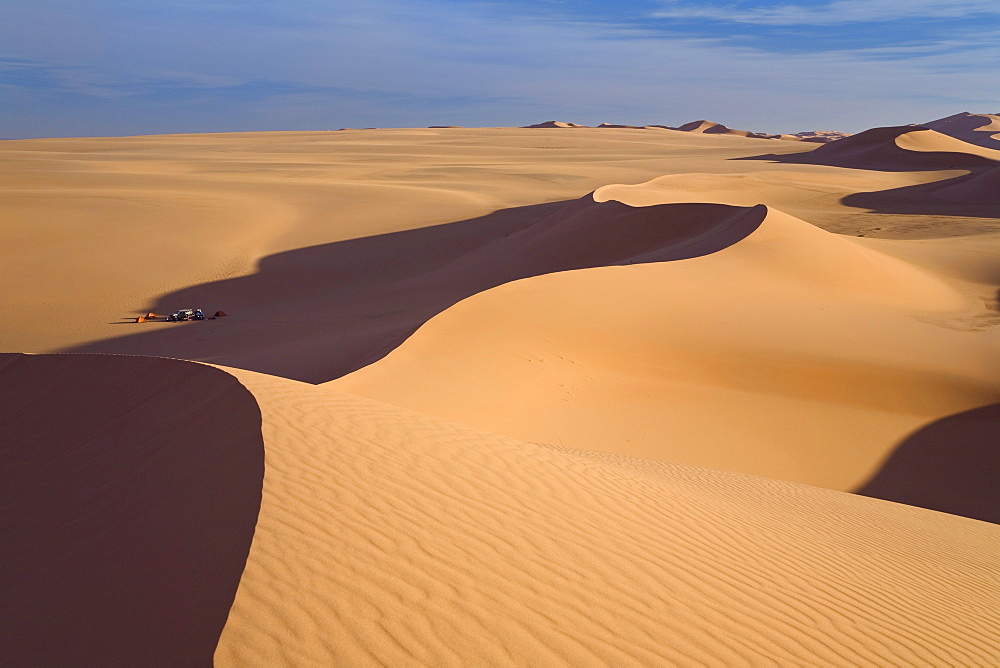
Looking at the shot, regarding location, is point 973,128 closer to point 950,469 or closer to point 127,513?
point 950,469

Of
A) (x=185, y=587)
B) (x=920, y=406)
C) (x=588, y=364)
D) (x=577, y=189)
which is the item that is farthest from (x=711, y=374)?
(x=577, y=189)

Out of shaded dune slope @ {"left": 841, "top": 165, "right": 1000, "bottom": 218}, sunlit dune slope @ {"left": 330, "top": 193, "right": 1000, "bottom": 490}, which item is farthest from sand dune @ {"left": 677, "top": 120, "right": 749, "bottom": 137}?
sunlit dune slope @ {"left": 330, "top": 193, "right": 1000, "bottom": 490}

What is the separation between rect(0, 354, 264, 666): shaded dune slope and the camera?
2922 millimetres

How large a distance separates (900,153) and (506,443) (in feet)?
159

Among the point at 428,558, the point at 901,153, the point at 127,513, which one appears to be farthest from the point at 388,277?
the point at 901,153

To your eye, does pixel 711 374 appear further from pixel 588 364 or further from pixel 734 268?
pixel 734 268

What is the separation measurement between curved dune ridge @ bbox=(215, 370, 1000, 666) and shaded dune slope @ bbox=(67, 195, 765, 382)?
16.4ft

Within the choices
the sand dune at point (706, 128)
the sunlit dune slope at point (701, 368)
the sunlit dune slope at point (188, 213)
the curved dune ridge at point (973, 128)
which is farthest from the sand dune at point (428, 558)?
the sand dune at point (706, 128)

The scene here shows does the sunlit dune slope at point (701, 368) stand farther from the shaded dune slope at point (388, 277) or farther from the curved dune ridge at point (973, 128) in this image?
the curved dune ridge at point (973, 128)

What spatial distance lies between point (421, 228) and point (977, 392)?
1664cm

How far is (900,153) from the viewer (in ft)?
150

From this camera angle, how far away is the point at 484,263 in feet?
58.8

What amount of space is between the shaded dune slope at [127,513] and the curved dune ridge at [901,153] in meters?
45.8

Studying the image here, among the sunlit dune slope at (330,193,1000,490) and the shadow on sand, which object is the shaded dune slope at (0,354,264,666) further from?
the shadow on sand
